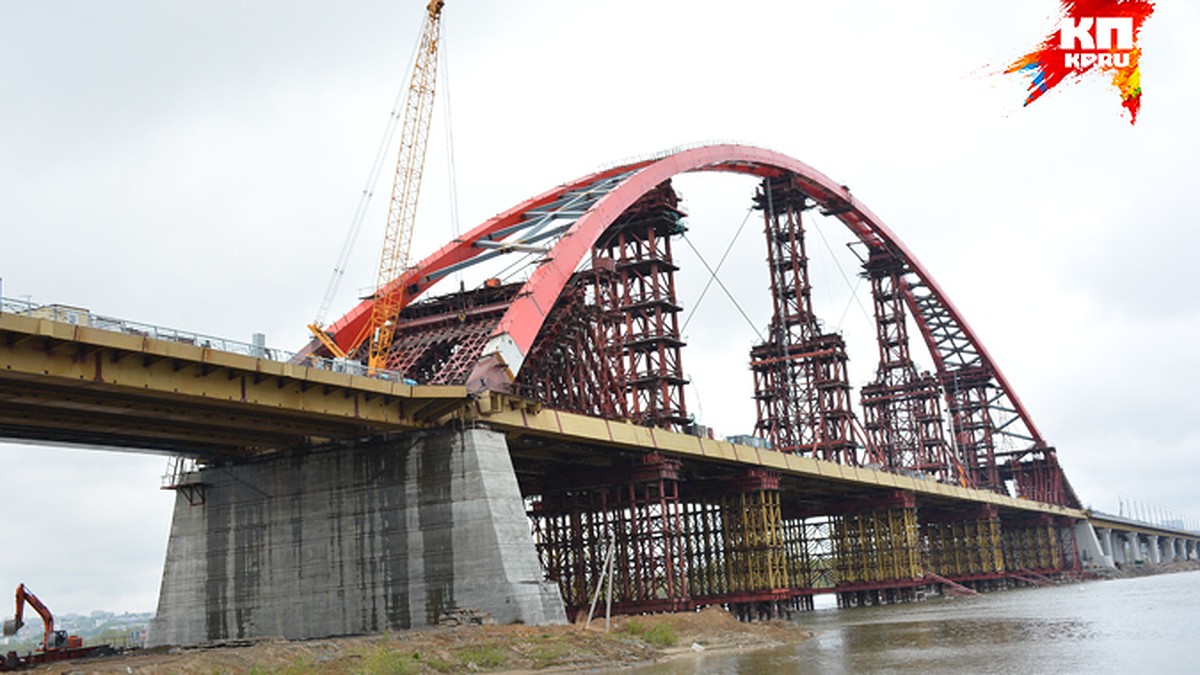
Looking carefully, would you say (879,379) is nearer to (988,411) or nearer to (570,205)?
(988,411)

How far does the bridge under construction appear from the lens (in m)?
47.5

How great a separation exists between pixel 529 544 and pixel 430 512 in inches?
181

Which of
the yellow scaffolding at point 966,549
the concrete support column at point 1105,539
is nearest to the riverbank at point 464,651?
the yellow scaffolding at point 966,549

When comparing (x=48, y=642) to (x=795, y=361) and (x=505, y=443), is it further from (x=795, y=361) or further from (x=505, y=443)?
(x=795, y=361)

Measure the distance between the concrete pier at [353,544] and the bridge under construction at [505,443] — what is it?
11 centimetres

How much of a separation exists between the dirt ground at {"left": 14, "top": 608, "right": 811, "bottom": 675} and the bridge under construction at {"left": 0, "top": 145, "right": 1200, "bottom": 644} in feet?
10.8

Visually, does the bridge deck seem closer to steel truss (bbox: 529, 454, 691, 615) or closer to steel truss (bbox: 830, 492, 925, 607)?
steel truss (bbox: 529, 454, 691, 615)

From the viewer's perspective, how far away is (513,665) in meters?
39.9

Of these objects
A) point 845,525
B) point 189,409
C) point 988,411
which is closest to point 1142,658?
point 189,409

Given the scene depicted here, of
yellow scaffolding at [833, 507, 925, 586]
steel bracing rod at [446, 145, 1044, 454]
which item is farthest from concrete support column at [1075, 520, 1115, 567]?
yellow scaffolding at [833, 507, 925, 586]

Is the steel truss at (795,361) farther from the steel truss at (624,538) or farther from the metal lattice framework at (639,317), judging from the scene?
the steel truss at (624,538)

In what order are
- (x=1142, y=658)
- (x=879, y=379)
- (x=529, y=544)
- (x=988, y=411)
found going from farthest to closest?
(x=988, y=411)
(x=879, y=379)
(x=529, y=544)
(x=1142, y=658)

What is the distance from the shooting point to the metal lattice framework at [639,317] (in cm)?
6519

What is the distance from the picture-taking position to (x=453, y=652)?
3988cm
